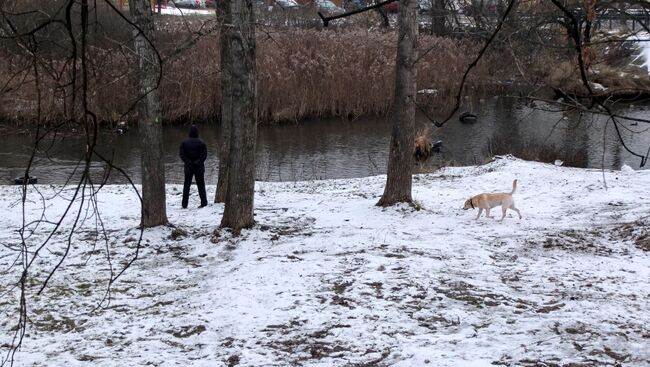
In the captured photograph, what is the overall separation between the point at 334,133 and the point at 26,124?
9091 millimetres

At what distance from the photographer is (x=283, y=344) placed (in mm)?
5340

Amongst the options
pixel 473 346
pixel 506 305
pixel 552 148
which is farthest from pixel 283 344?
pixel 552 148

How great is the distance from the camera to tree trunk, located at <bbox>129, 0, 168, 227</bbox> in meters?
8.52

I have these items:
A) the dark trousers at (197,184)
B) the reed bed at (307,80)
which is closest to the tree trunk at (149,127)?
the dark trousers at (197,184)

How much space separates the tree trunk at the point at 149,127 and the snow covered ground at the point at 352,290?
1.23 ft

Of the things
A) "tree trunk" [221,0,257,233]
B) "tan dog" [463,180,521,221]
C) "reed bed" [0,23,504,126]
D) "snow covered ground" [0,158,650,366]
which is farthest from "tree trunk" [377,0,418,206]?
"reed bed" [0,23,504,126]

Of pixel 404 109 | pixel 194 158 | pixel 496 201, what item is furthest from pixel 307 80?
pixel 496 201

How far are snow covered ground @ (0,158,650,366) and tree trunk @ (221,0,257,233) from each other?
38 centimetres

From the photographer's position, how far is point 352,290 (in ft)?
21.1

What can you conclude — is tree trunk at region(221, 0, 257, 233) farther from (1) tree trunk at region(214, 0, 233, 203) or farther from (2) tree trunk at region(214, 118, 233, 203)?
(2) tree trunk at region(214, 118, 233, 203)

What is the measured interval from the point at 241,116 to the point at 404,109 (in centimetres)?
259

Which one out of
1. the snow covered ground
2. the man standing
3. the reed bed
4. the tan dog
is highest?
the reed bed

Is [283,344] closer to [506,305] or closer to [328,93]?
[506,305]

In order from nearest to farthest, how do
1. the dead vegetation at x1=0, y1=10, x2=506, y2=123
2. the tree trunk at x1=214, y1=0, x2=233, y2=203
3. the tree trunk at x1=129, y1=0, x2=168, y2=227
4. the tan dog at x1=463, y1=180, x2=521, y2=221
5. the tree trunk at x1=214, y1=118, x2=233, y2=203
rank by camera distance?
the tree trunk at x1=129, y1=0, x2=168, y2=227 < the tan dog at x1=463, y1=180, x2=521, y2=221 < the tree trunk at x1=214, y1=0, x2=233, y2=203 < the tree trunk at x1=214, y1=118, x2=233, y2=203 < the dead vegetation at x1=0, y1=10, x2=506, y2=123
